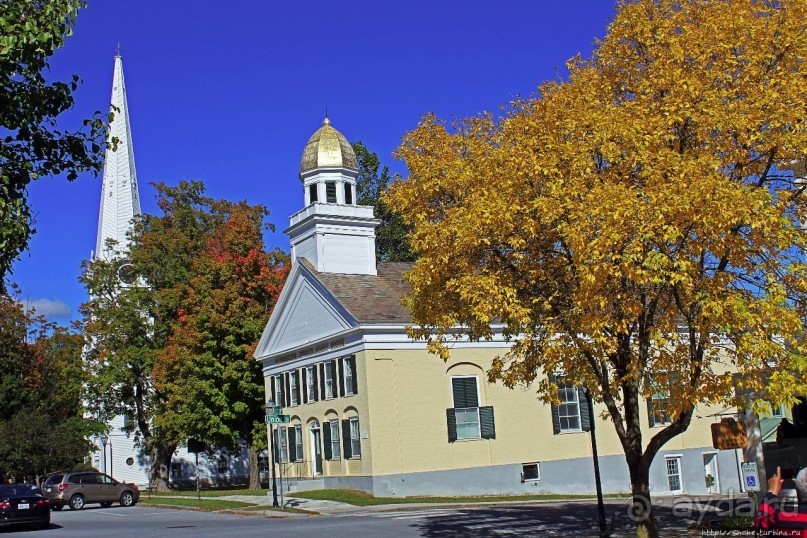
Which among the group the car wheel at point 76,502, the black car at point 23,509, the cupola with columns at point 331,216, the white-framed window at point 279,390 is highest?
the cupola with columns at point 331,216

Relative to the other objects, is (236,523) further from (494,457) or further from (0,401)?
(0,401)

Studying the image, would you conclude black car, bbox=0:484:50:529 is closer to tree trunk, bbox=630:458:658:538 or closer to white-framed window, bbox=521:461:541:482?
white-framed window, bbox=521:461:541:482

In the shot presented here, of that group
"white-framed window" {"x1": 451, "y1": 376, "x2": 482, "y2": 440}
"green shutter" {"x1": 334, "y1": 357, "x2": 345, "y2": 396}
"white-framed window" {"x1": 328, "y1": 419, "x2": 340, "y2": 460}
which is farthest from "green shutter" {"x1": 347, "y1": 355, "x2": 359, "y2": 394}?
"white-framed window" {"x1": 451, "y1": 376, "x2": 482, "y2": 440}

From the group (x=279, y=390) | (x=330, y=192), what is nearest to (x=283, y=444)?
(x=279, y=390)

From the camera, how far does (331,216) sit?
40.8m

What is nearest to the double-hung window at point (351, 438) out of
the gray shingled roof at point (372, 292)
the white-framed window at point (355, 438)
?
the white-framed window at point (355, 438)

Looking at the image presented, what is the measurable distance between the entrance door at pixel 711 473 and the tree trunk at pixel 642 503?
2710cm

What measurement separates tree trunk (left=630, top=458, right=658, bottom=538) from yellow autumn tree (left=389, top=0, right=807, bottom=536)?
37mm

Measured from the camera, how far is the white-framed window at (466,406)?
3597 cm

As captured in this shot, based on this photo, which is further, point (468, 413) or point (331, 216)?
point (331, 216)

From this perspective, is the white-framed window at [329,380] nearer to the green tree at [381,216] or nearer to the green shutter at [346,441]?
the green shutter at [346,441]

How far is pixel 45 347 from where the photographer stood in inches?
2375

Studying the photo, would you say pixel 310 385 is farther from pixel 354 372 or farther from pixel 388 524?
pixel 388 524

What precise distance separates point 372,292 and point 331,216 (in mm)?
4431
